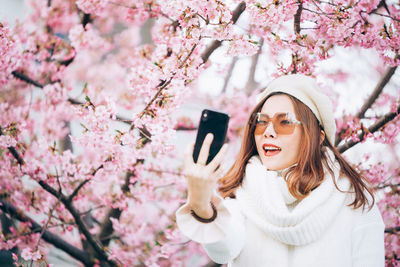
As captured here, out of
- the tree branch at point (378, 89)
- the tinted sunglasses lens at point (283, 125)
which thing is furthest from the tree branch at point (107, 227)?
the tree branch at point (378, 89)

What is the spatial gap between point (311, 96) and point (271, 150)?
1.33ft

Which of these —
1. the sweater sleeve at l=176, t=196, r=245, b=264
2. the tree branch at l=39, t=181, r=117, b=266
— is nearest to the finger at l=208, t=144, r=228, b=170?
the sweater sleeve at l=176, t=196, r=245, b=264

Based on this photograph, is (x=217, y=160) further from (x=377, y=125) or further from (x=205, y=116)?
(x=377, y=125)

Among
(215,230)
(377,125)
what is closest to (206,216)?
(215,230)

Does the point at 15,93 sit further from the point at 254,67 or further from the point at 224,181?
the point at 224,181

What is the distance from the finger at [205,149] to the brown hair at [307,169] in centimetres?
55

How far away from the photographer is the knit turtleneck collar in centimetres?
148

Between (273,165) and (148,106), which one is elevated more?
(148,106)

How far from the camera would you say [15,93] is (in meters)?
4.31

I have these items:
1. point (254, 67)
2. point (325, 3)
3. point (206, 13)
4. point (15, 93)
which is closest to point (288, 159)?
point (206, 13)

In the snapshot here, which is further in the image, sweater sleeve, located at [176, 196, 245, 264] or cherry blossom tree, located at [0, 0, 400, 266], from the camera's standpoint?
cherry blossom tree, located at [0, 0, 400, 266]

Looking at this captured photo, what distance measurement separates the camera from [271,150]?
1793 millimetres

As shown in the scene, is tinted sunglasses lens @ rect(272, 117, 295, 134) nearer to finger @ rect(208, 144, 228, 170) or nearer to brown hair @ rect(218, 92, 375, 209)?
brown hair @ rect(218, 92, 375, 209)

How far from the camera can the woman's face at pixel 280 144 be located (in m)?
1.76
